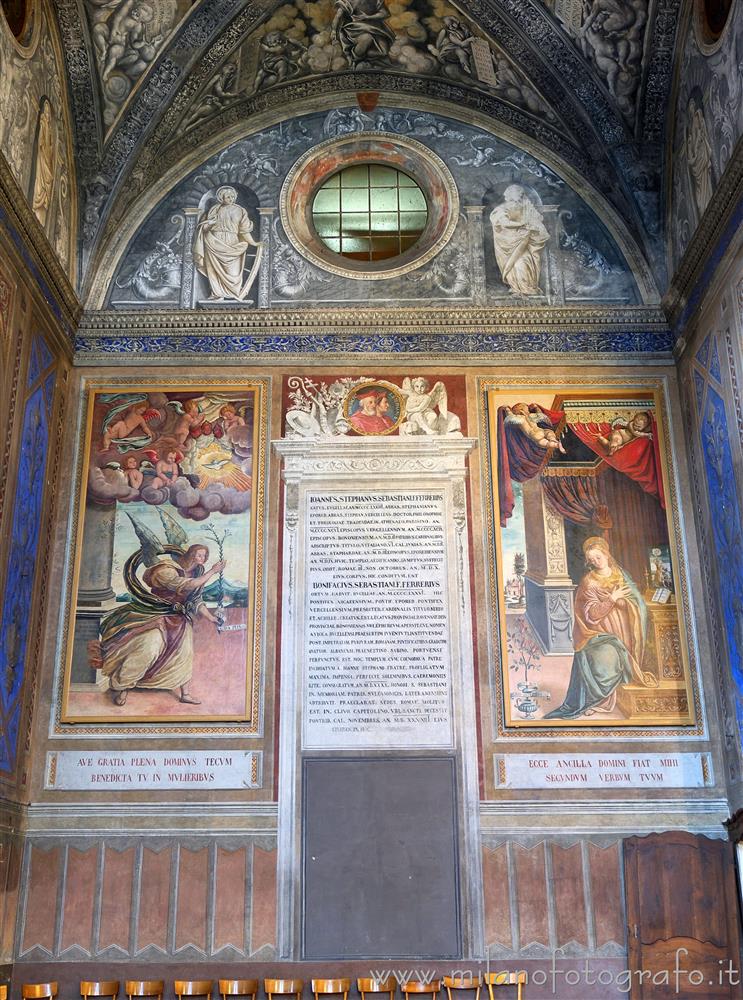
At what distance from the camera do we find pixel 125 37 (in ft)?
39.2

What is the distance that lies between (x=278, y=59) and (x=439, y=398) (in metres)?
4.42

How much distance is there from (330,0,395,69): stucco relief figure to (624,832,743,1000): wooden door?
903 cm

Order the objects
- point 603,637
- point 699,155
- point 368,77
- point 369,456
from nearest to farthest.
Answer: point 603,637 → point 699,155 → point 369,456 → point 368,77

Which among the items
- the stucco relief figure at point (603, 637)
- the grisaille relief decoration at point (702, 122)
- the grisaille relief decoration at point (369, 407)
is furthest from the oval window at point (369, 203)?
the stucco relief figure at point (603, 637)

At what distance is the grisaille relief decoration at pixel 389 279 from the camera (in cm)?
1251

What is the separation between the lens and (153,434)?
11867mm

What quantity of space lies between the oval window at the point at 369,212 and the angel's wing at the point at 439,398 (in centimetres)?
187

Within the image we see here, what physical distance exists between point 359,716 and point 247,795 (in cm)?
128

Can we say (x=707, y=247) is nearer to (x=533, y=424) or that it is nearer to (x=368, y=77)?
(x=533, y=424)

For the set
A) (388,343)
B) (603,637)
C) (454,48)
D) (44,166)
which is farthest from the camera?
(454,48)

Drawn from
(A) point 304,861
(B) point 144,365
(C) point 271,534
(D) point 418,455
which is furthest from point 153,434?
(A) point 304,861

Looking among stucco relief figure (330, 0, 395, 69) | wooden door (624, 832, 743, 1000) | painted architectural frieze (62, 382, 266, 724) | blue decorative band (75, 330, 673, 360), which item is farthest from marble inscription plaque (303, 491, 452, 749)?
stucco relief figure (330, 0, 395, 69)

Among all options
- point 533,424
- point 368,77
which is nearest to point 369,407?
point 533,424

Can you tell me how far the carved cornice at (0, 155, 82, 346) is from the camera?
10102mm
